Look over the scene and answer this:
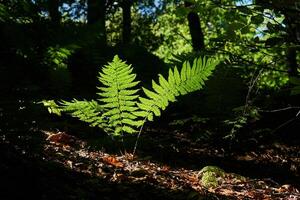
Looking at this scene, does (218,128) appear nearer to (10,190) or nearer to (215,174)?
(215,174)

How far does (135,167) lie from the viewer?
3268 mm

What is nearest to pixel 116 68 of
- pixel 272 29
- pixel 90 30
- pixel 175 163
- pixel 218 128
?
pixel 175 163

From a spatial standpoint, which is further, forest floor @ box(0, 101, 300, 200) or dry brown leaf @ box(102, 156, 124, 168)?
dry brown leaf @ box(102, 156, 124, 168)

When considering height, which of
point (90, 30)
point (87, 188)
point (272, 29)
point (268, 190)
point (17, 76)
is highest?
point (90, 30)

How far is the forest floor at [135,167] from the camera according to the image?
2350 mm

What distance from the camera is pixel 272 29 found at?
2139 mm

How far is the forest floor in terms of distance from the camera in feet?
7.71

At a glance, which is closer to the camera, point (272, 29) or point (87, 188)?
point (272, 29)

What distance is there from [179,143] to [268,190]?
66.6 inches

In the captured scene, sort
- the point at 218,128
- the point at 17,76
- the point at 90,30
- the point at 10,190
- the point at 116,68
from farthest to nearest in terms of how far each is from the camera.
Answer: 1. the point at 90,30
2. the point at 218,128
3. the point at 116,68
4. the point at 17,76
5. the point at 10,190

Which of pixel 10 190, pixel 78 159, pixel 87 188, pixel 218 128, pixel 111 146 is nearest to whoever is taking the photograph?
pixel 10 190

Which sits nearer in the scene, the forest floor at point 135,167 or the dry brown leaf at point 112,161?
the forest floor at point 135,167

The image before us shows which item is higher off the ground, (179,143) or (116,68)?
(116,68)

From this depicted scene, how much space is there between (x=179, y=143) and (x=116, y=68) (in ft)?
5.69
